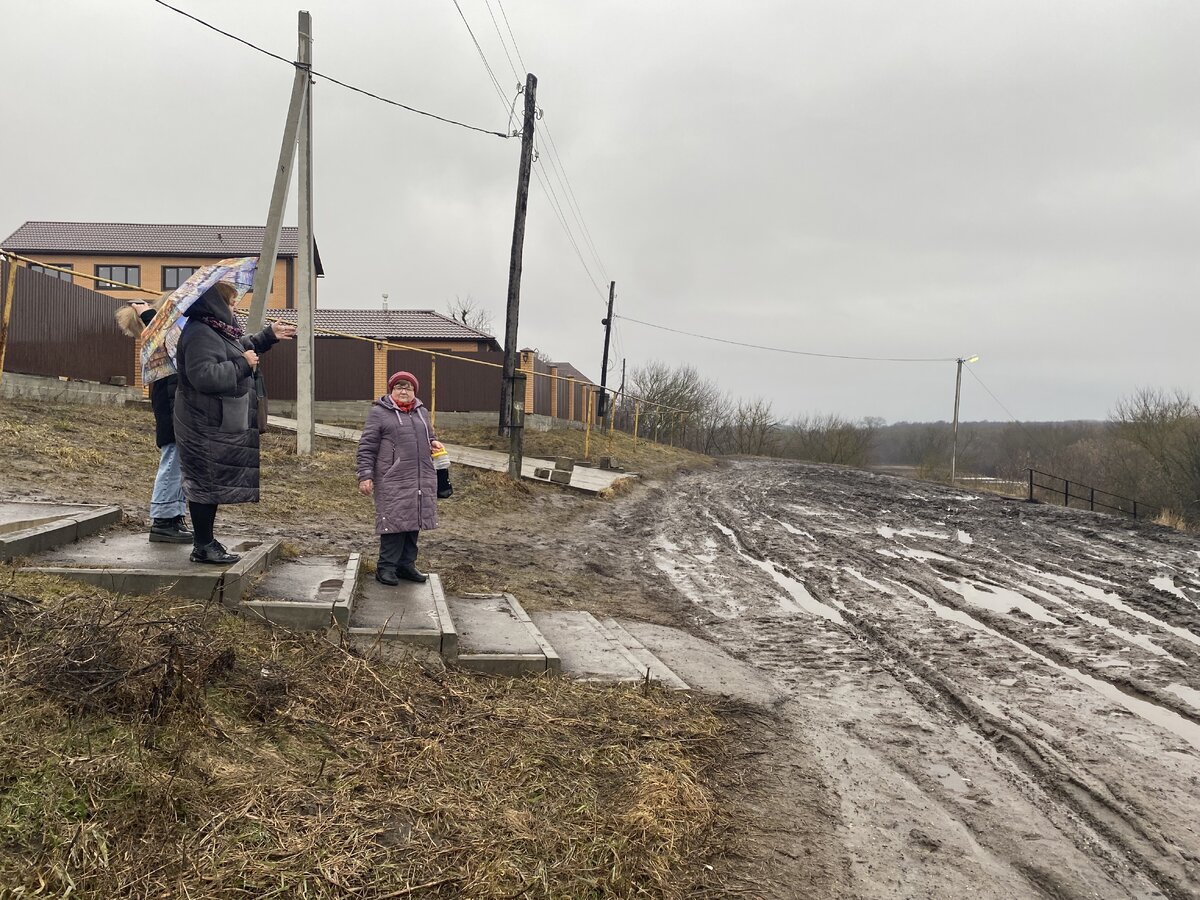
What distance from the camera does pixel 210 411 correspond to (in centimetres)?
464

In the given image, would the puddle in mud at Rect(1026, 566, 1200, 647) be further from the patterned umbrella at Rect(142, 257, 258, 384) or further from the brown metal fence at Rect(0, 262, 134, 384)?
the brown metal fence at Rect(0, 262, 134, 384)

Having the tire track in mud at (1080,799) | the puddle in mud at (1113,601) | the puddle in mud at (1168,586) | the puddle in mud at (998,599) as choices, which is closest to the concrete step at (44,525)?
the tire track in mud at (1080,799)

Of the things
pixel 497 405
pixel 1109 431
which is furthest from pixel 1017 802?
pixel 1109 431

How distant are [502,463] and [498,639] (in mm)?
12348

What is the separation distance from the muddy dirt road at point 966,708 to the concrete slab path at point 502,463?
4.75 m

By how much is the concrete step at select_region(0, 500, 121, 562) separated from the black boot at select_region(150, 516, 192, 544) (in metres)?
0.47

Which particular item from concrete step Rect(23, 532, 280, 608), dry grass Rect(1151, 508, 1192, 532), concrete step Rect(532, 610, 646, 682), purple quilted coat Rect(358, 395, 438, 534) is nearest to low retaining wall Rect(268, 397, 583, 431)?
dry grass Rect(1151, 508, 1192, 532)

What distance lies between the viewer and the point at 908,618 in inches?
284

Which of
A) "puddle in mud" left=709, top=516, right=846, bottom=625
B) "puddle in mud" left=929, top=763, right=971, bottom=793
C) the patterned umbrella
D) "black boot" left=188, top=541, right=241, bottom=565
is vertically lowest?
"puddle in mud" left=709, top=516, right=846, bottom=625

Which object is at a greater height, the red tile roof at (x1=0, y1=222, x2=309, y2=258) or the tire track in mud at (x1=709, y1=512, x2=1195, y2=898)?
the red tile roof at (x1=0, y1=222, x2=309, y2=258)

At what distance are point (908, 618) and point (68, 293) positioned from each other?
15.6 metres

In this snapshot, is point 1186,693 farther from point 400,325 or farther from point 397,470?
point 400,325

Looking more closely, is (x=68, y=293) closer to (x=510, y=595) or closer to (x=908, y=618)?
(x=510, y=595)

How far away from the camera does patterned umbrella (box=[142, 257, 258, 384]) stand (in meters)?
4.68
